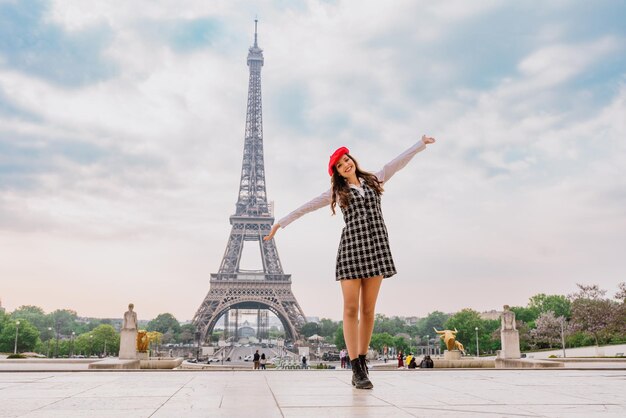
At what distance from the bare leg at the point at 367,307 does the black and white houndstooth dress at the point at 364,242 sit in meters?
0.14

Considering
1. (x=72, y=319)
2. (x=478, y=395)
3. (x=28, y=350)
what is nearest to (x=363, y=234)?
(x=478, y=395)

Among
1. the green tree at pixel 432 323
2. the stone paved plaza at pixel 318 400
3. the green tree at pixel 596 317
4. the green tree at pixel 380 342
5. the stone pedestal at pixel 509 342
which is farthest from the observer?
the green tree at pixel 432 323

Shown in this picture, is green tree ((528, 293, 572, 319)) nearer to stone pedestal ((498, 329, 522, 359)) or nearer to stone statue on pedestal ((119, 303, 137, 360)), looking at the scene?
stone pedestal ((498, 329, 522, 359))

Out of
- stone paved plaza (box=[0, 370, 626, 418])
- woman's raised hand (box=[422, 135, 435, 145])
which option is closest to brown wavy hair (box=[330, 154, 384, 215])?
woman's raised hand (box=[422, 135, 435, 145])

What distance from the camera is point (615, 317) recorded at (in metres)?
48.8

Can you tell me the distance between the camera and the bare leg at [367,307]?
6.77m

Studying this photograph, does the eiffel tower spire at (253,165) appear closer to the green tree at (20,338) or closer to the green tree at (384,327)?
the green tree at (20,338)

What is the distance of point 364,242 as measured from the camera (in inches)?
266

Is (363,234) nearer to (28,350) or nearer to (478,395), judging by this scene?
(478,395)

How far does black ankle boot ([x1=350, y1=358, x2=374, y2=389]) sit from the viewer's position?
262 inches

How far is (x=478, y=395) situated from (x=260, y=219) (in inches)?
3270

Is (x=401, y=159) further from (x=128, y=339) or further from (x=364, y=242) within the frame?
(x=128, y=339)

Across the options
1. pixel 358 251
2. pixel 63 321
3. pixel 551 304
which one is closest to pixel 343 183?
pixel 358 251

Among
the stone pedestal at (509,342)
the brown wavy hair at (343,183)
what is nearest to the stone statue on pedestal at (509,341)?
the stone pedestal at (509,342)
